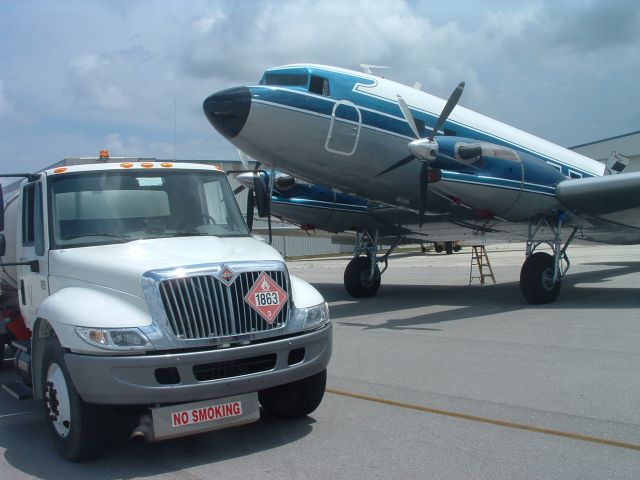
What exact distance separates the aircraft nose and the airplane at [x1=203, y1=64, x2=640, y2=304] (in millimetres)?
19

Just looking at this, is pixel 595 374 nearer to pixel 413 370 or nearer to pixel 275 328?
pixel 413 370

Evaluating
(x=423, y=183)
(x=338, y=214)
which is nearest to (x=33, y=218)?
(x=423, y=183)

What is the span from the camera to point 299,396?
577 cm

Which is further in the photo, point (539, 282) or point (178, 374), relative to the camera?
point (539, 282)

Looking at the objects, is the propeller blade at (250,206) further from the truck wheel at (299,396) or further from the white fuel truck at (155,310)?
the truck wheel at (299,396)

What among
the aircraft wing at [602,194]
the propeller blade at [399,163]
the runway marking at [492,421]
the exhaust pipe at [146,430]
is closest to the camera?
the exhaust pipe at [146,430]

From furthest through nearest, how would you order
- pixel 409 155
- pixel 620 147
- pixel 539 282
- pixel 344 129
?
1. pixel 620 147
2. pixel 539 282
3. pixel 409 155
4. pixel 344 129

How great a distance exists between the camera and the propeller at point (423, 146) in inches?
485

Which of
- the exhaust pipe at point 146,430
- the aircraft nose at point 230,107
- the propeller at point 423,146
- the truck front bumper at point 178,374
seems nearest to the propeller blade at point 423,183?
the propeller at point 423,146

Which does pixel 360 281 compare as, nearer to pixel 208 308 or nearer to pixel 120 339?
pixel 208 308

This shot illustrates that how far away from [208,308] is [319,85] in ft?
28.9

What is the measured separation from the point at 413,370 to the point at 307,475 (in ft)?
11.7

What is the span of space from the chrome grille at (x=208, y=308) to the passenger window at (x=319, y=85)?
836cm

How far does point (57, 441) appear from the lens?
5.08 metres
